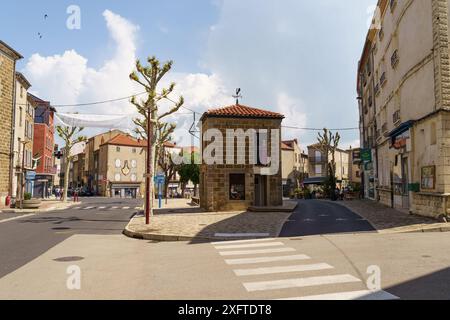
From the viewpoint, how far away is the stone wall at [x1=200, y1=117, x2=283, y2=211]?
2317cm

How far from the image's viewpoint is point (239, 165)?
23.5 m

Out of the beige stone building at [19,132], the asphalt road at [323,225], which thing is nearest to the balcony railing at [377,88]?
the asphalt road at [323,225]

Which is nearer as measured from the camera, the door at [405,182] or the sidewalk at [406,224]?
the sidewalk at [406,224]

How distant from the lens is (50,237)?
1357cm

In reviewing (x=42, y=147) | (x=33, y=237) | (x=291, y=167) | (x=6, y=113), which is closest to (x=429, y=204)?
(x=33, y=237)

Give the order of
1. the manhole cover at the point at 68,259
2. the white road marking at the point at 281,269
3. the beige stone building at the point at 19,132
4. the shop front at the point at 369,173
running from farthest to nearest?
1. the beige stone building at the point at 19,132
2. the shop front at the point at 369,173
3. the manhole cover at the point at 68,259
4. the white road marking at the point at 281,269

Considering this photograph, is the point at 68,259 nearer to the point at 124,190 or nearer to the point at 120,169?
the point at 124,190

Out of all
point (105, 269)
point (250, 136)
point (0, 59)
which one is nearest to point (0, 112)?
point (0, 59)

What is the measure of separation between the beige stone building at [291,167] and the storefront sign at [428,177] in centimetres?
5080

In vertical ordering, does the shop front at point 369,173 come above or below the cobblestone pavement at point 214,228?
above

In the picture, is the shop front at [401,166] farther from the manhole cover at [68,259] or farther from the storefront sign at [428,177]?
the manhole cover at [68,259]

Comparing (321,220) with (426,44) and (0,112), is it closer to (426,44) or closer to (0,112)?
(426,44)

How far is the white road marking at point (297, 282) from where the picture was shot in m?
6.41

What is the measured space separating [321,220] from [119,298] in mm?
12537
